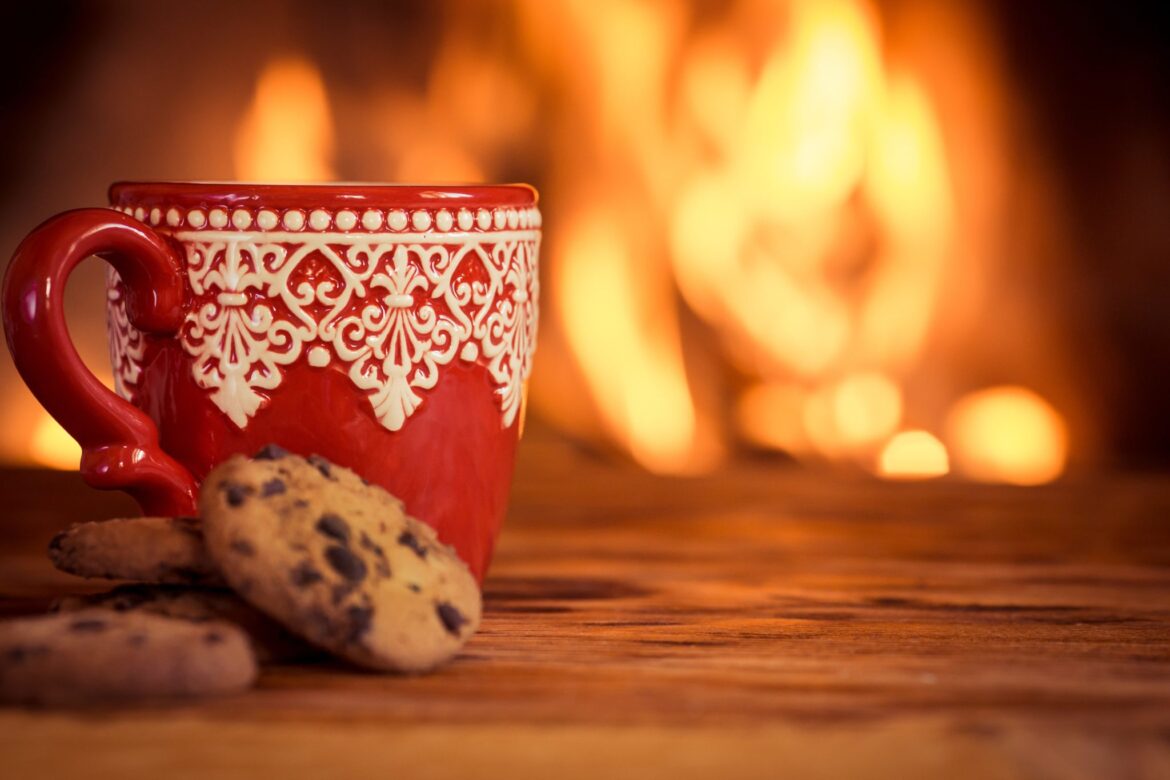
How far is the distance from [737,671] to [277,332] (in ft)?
0.82

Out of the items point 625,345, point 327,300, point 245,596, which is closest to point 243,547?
point 245,596

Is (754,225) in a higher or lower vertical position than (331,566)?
higher


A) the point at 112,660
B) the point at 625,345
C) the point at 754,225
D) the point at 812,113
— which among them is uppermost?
the point at 812,113

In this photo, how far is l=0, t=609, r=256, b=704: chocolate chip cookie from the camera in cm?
44

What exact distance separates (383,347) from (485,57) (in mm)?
651

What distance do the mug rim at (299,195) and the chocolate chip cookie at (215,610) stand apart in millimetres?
170

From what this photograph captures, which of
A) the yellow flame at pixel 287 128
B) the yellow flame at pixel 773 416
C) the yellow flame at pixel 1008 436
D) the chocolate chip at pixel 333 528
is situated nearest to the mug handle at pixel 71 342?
the chocolate chip at pixel 333 528

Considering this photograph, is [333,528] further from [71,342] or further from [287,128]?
[287,128]

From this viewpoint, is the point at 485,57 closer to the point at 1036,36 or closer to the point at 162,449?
the point at 1036,36

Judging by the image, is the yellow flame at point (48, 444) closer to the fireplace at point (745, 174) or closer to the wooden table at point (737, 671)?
the fireplace at point (745, 174)

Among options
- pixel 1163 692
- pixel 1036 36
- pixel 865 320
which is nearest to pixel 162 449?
pixel 1163 692

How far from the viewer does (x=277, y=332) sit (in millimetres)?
541

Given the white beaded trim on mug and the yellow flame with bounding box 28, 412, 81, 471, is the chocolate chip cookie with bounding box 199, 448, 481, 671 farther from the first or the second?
the yellow flame with bounding box 28, 412, 81, 471

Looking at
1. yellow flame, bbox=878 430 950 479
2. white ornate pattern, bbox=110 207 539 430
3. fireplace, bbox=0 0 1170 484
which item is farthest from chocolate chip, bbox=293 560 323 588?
yellow flame, bbox=878 430 950 479
